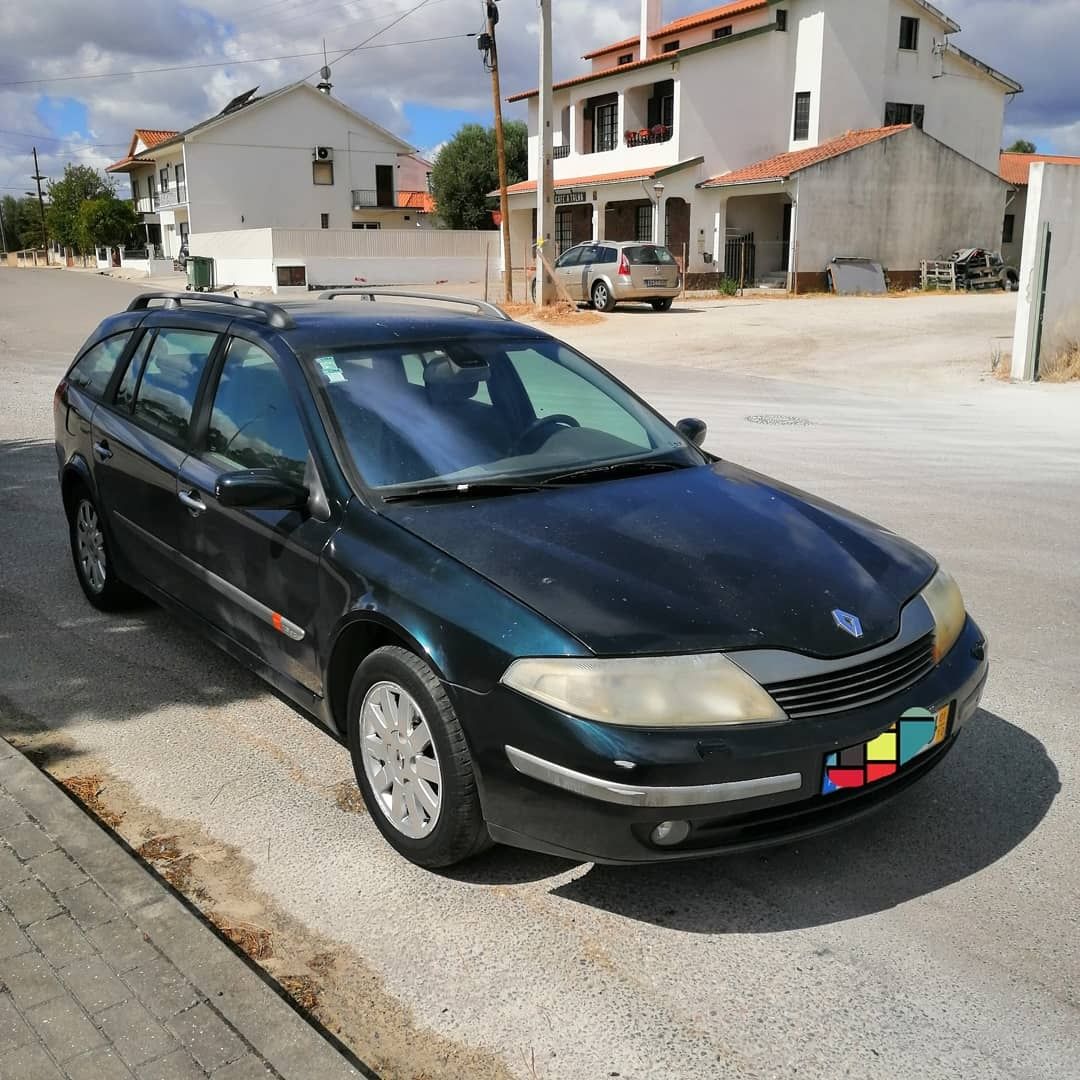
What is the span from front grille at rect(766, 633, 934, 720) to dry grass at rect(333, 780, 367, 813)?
152 centimetres

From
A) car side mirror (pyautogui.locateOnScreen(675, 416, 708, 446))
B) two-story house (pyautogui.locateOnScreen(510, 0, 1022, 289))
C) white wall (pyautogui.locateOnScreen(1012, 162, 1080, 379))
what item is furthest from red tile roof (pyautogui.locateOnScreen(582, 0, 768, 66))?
car side mirror (pyautogui.locateOnScreen(675, 416, 708, 446))

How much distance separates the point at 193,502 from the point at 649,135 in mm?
38629

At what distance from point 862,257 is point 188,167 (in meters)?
36.8

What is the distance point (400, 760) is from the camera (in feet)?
A: 10.9

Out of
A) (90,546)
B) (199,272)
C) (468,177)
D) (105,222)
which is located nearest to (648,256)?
(199,272)

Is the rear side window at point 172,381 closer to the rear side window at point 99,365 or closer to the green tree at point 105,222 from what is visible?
the rear side window at point 99,365

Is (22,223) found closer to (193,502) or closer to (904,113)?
(904,113)

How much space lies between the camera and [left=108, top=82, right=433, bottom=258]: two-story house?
190 ft

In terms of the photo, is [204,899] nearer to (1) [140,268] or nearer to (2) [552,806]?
(2) [552,806]

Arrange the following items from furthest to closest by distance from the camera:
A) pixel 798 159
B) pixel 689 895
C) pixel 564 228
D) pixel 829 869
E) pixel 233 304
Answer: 1. pixel 564 228
2. pixel 798 159
3. pixel 233 304
4. pixel 829 869
5. pixel 689 895

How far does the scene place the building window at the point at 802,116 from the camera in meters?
38.6

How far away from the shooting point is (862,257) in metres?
36.4

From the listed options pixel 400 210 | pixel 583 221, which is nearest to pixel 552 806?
pixel 583 221

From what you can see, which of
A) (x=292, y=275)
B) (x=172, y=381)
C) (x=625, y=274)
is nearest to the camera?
(x=172, y=381)
